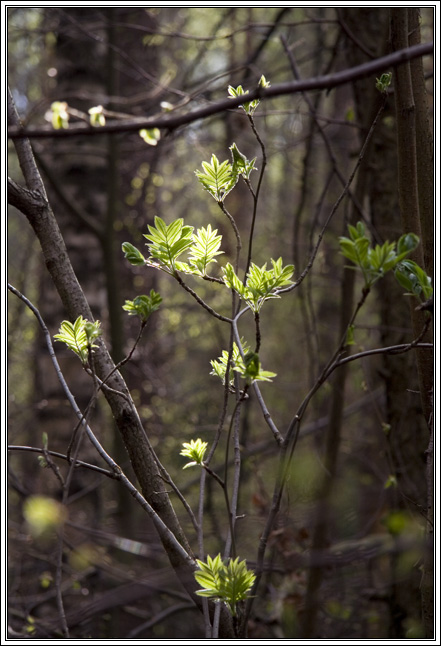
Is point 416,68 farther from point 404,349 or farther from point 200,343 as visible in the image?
point 200,343

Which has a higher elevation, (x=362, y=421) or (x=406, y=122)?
(x=362, y=421)

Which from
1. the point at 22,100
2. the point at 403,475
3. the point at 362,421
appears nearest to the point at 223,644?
the point at 403,475

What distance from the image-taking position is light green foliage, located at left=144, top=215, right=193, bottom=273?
950mm

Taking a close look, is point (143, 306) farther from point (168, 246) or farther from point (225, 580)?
point (225, 580)

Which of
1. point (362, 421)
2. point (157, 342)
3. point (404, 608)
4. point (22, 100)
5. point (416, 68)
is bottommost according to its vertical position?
point (404, 608)

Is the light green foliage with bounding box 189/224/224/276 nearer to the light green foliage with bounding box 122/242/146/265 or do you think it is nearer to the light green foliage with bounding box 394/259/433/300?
the light green foliage with bounding box 122/242/146/265

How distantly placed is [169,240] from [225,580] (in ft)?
1.69

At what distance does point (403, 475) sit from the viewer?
6.58 feet

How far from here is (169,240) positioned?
96 centimetres

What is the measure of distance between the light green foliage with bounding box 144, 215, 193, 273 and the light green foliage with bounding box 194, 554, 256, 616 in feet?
1.51

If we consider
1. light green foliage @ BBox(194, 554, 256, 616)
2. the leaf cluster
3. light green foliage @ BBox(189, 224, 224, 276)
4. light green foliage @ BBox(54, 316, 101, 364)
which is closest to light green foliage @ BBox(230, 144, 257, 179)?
the leaf cluster

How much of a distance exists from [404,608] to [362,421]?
3392 millimetres

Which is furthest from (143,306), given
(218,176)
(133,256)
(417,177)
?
(417,177)

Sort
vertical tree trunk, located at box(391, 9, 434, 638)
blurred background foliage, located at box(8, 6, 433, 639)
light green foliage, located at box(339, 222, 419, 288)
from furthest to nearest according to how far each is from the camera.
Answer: blurred background foliage, located at box(8, 6, 433, 639) < vertical tree trunk, located at box(391, 9, 434, 638) < light green foliage, located at box(339, 222, 419, 288)
